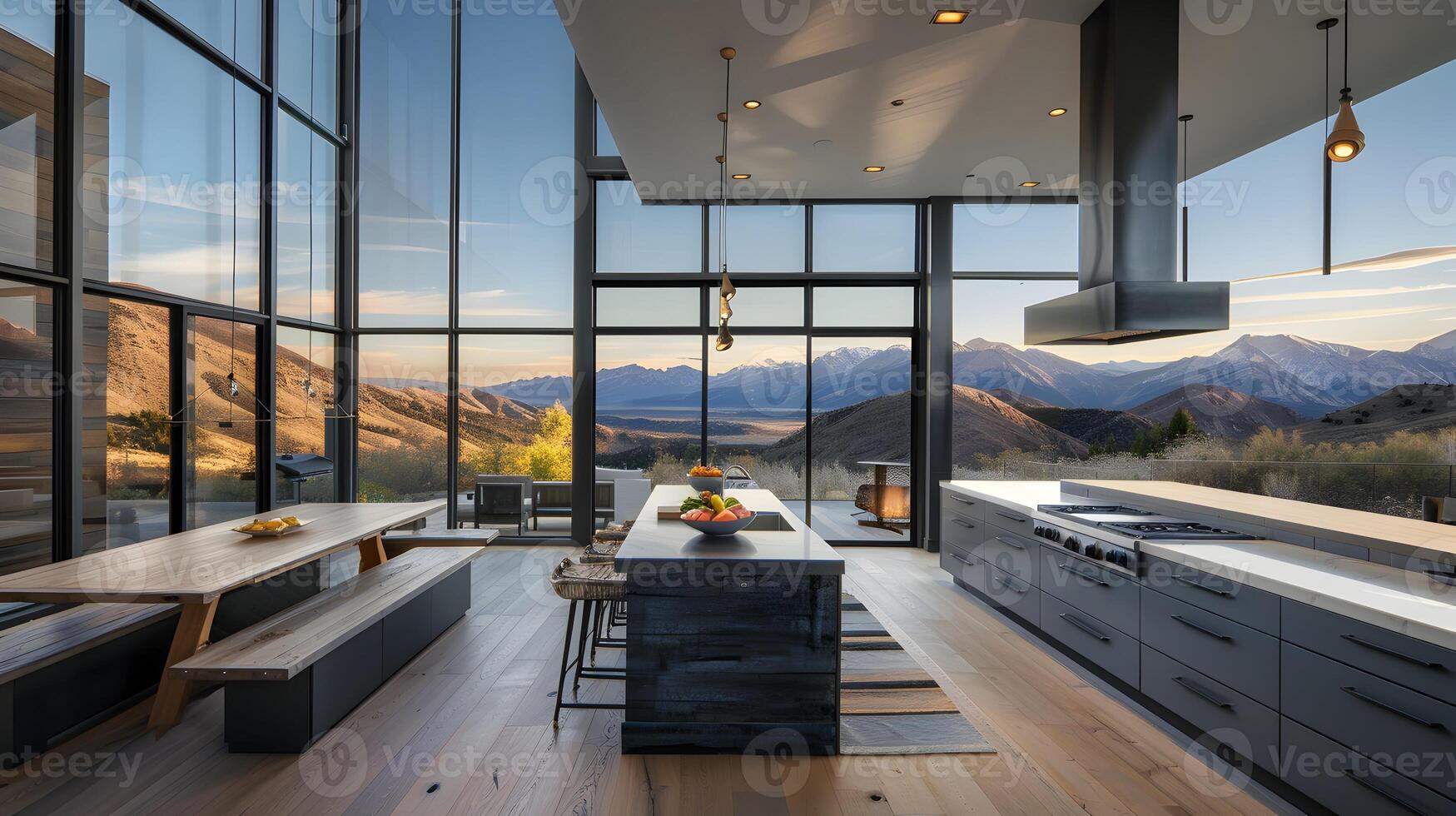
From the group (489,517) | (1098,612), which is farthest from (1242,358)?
(489,517)

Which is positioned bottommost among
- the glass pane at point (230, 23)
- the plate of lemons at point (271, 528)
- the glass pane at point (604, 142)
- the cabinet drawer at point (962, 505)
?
the cabinet drawer at point (962, 505)

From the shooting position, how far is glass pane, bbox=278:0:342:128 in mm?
5590

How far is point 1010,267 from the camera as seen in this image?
20.1 feet

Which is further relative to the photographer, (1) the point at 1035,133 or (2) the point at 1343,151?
(1) the point at 1035,133

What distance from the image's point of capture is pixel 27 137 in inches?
135

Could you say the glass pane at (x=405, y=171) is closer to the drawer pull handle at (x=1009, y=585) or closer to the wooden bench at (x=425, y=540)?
the wooden bench at (x=425, y=540)

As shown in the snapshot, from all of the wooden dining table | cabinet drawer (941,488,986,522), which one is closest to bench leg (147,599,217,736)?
the wooden dining table

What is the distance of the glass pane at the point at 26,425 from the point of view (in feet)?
10.8

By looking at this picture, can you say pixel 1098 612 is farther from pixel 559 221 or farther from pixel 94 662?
pixel 559 221

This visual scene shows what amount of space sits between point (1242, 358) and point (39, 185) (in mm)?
8602

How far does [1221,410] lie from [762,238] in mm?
4407

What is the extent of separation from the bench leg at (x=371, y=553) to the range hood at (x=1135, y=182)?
4488mm

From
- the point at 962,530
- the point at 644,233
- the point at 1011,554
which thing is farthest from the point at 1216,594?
the point at 644,233

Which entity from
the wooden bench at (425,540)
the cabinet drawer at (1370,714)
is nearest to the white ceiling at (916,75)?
the cabinet drawer at (1370,714)
